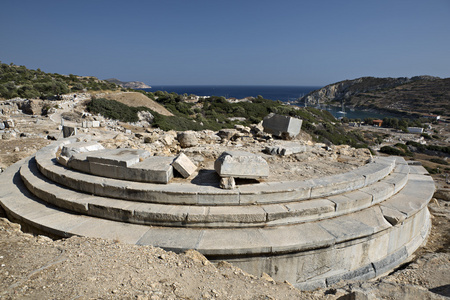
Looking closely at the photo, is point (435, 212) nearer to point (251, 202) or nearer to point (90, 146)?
point (251, 202)

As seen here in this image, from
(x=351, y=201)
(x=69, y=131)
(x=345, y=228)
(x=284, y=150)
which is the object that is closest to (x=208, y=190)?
(x=345, y=228)

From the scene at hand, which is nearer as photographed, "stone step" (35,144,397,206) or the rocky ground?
the rocky ground

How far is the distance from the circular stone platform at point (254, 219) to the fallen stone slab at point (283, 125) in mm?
3750

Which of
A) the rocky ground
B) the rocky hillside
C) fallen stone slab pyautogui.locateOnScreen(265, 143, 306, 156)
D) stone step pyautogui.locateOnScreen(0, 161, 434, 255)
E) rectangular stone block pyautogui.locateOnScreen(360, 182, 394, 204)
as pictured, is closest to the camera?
the rocky ground

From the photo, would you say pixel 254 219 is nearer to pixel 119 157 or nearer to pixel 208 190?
pixel 208 190

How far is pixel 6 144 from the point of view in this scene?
9.98 m

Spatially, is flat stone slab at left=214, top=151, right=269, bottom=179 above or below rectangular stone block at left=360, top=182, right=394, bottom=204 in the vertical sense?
above

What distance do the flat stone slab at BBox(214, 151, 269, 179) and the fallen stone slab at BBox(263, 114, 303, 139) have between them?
4457 millimetres

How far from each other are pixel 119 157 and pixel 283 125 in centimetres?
572

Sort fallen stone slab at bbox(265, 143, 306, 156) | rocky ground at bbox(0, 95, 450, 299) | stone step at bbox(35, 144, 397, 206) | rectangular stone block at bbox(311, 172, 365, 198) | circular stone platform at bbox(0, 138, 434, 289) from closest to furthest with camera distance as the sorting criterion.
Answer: rocky ground at bbox(0, 95, 450, 299) < circular stone platform at bbox(0, 138, 434, 289) < stone step at bbox(35, 144, 397, 206) < rectangular stone block at bbox(311, 172, 365, 198) < fallen stone slab at bbox(265, 143, 306, 156)

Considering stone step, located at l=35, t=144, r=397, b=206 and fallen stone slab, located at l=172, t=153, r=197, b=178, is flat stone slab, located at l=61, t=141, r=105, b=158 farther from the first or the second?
fallen stone slab, located at l=172, t=153, r=197, b=178

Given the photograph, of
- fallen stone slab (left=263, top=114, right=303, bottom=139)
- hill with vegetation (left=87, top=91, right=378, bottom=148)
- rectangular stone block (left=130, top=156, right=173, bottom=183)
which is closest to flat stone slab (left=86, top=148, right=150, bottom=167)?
rectangular stone block (left=130, top=156, right=173, bottom=183)

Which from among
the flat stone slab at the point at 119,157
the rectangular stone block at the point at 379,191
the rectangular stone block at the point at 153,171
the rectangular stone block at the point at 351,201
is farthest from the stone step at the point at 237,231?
the flat stone slab at the point at 119,157

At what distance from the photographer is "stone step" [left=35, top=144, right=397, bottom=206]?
14.1 feet
